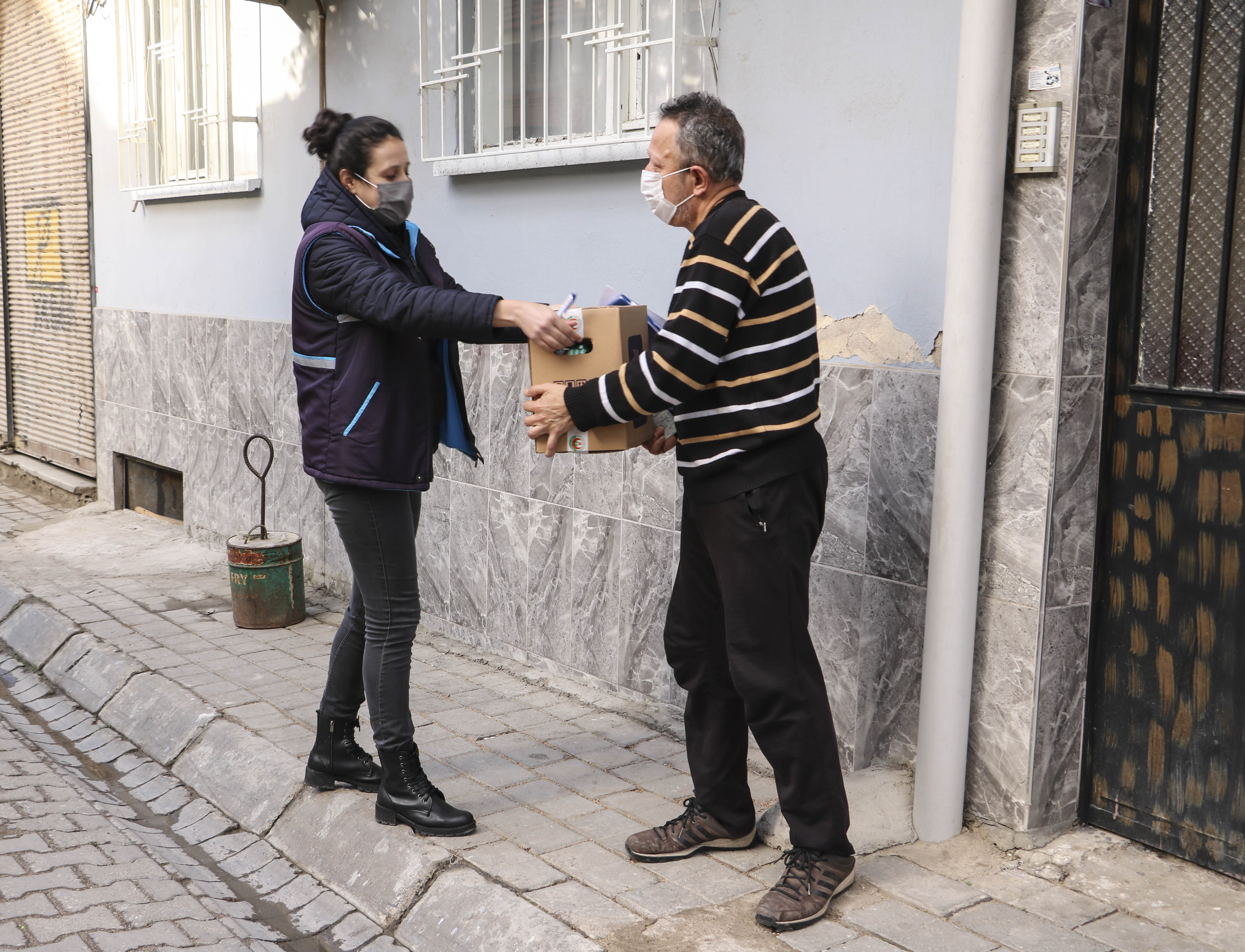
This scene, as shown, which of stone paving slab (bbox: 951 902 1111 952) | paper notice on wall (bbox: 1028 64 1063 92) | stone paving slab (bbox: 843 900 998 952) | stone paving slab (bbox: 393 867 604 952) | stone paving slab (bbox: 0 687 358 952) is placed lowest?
stone paving slab (bbox: 0 687 358 952)

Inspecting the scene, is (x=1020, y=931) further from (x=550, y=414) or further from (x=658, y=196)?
(x=658, y=196)

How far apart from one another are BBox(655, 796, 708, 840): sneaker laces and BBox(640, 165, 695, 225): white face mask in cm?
172

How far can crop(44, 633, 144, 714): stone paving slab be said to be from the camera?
5.56 metres

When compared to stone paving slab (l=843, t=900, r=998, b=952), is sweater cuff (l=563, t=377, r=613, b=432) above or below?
above

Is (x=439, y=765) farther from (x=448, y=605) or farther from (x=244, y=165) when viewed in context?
(x=244, y=165)

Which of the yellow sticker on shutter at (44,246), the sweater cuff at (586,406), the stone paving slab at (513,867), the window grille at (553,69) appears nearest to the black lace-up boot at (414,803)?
the stone paving slab at (513,867)

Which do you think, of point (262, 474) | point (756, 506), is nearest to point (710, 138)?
point (756, 506)

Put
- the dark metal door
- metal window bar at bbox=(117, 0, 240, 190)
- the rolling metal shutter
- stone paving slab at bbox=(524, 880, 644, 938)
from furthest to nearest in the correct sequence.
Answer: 1. the rolling metal shutter
2. metal window bar at bbox=(117, 0, 240, 190)
3. the dark metal door
4. stone paving slab at bbox=(524, 880, 644, 938)

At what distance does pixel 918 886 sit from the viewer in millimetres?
3404

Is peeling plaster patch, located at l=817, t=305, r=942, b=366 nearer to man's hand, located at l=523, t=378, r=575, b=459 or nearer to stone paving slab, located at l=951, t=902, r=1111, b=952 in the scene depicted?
man's hand, located at l=523, t=378, r=575, b=459

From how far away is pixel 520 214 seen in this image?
18.3ft

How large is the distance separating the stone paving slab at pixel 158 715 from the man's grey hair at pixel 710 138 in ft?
10.2

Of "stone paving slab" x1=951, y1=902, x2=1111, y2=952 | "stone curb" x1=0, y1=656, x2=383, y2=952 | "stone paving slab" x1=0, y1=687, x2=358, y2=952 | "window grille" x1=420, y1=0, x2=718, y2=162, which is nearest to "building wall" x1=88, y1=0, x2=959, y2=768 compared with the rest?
"window grille" x1=420, y1=0, x2=718, y2=162

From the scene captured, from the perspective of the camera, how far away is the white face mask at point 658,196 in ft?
10.7
